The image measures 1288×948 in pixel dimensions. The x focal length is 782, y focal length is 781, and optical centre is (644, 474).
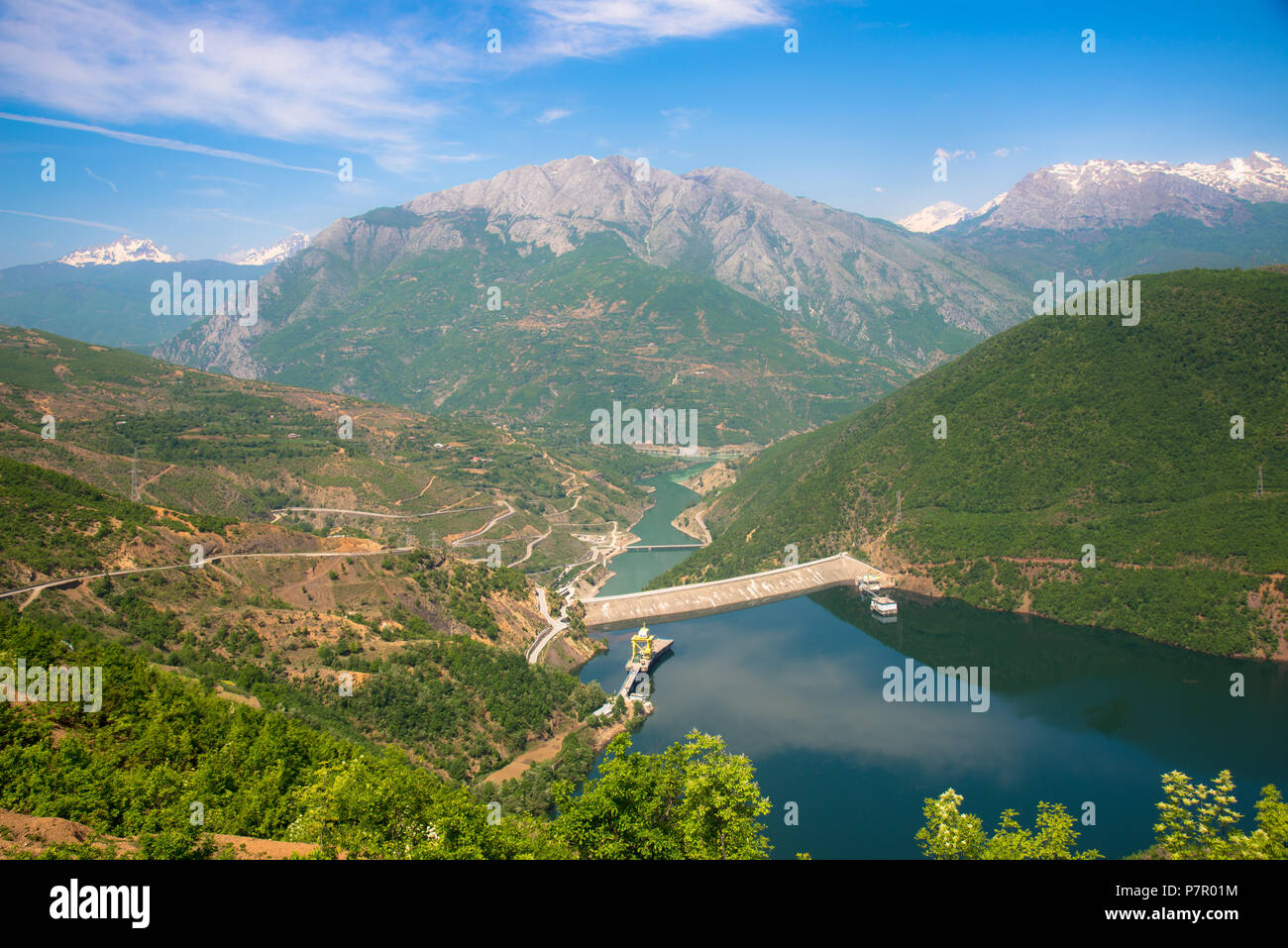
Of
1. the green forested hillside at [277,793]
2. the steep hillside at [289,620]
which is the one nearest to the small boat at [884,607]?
the steep hillside at [289,620]

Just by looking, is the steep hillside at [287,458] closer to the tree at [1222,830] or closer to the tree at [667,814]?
the tree at [667,814]

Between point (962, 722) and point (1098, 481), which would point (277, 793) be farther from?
point (1098, 481)

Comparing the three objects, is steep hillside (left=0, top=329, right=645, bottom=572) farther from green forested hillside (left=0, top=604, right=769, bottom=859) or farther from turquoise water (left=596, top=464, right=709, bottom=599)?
green forested hillside (left=0, top=604, right=769, bottom=859)

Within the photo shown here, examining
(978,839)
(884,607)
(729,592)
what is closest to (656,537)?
(729,592)

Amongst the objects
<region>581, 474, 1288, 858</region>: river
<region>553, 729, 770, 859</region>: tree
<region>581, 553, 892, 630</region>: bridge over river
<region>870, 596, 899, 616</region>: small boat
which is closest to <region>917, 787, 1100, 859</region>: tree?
<region>553, 729, 770, 859</region>: tree

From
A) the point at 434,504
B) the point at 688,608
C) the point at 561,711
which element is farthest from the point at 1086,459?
the point at 434,504
